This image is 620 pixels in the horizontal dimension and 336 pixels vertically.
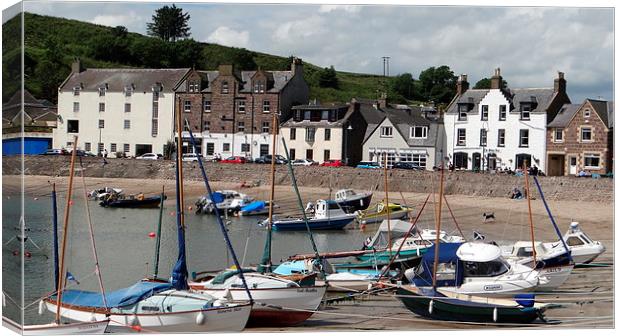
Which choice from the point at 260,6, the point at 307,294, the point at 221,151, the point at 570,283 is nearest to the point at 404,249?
the point at 570,283

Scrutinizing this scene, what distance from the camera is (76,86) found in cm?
2550

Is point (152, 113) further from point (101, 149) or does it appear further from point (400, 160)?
point (400, 160)

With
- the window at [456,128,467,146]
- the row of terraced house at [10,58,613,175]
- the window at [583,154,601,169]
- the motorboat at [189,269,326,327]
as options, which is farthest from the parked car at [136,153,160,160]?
the window at [583,154,601,169]

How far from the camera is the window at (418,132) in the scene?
153ft

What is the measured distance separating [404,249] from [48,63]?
1038 centimetres

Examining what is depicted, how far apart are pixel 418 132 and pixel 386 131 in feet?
6.54

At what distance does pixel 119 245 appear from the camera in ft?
102

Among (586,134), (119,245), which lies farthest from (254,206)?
(586,134)

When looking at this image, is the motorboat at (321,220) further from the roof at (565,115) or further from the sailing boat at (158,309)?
the sailing boat at (158,309)

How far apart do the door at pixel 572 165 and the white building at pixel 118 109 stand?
16.3 metres

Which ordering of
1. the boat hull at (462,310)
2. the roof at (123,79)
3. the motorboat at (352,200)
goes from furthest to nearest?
the motorboat at (352,200) < the roof at (123,79) < the boat hull at (462,310)

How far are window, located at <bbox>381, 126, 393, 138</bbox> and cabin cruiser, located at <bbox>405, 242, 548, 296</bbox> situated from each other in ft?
94.1

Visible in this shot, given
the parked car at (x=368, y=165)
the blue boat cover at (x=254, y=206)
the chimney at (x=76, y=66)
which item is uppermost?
the chimney at (x=76, y=66)

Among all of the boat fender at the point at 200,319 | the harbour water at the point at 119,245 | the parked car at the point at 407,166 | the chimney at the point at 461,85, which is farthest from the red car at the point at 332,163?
the boat fender at the point at 200,319
